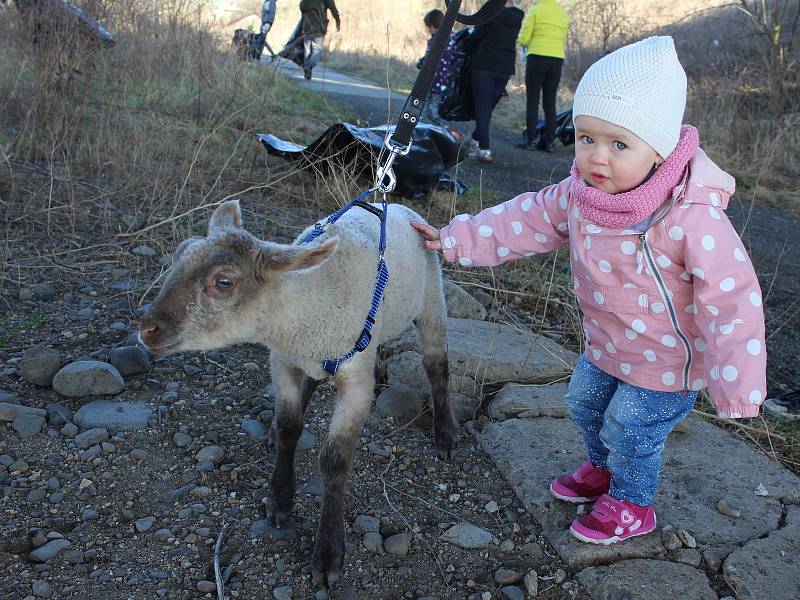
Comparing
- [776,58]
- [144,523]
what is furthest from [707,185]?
[776,58]

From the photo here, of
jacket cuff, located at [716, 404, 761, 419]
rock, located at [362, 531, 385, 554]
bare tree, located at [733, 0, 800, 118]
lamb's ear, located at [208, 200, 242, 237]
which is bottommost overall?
rock, located at [362, 531, 385, 554]

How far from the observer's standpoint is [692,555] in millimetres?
2857

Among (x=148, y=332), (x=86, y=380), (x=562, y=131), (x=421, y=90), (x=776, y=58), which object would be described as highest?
(x=776, y=58)

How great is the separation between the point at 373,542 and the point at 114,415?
1434mm

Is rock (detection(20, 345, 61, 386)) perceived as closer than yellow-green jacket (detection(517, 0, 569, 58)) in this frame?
Yes

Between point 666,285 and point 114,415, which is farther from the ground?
point 666,285

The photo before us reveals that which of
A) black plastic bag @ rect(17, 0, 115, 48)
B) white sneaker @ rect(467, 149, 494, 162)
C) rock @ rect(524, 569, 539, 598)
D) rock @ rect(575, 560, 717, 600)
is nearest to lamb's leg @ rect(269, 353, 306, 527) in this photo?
→ rock @ rect(524, 569, 539, 598)

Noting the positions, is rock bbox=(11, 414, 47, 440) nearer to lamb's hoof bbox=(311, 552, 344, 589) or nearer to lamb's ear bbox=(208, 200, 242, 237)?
lamb's ear bbox=(208, 200, 242, 237)

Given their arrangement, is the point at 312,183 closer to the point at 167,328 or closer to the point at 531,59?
the point at 167,328

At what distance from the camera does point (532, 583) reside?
108 inches

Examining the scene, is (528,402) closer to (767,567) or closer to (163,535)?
(767,567)

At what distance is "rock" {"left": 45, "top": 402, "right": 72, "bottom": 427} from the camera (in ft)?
11.1

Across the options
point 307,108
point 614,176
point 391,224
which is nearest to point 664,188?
point 614,176

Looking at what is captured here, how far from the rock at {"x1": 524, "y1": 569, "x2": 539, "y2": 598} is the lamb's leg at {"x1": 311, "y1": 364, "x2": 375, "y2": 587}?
71cm
